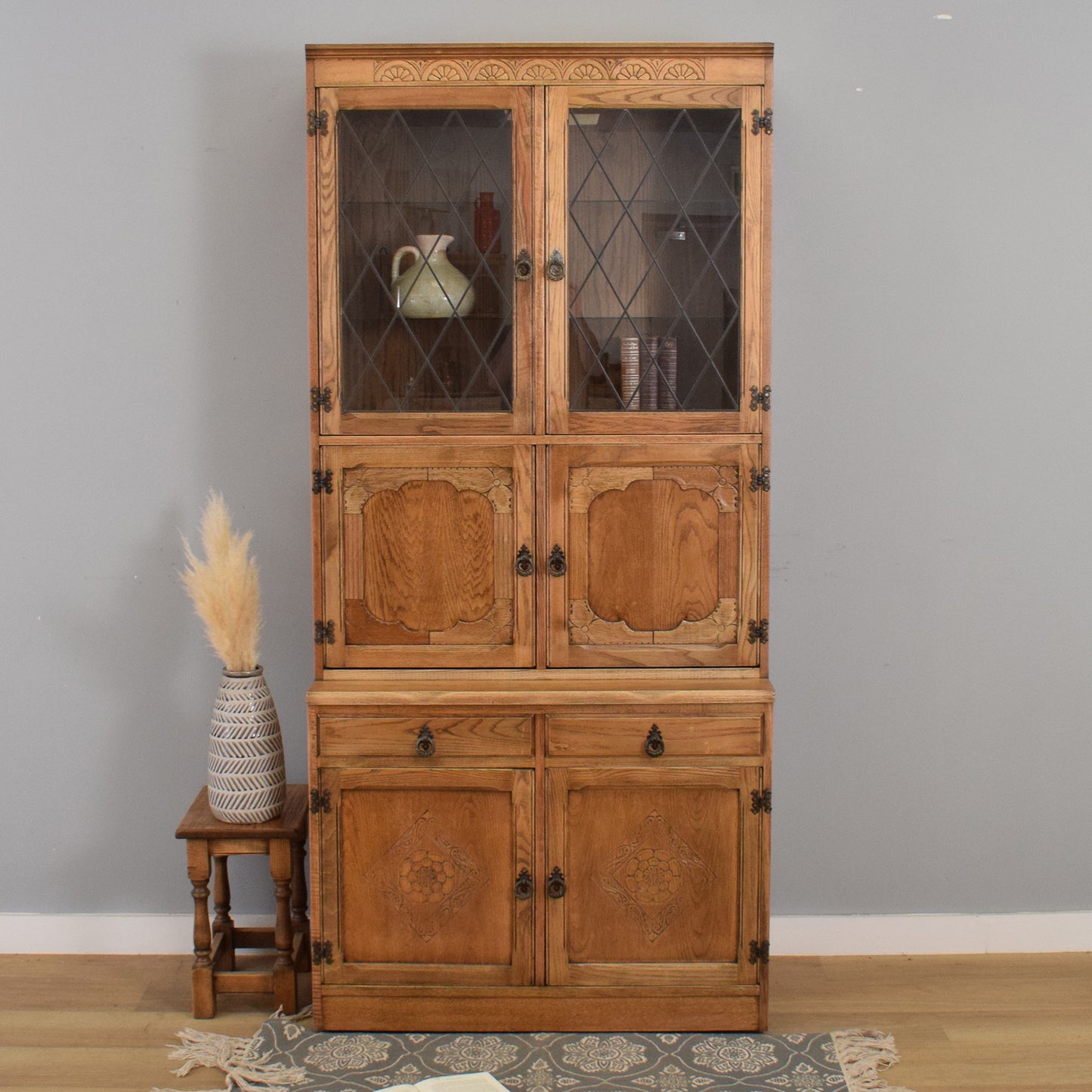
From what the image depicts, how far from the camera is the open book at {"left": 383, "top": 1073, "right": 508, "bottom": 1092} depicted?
2107 mm

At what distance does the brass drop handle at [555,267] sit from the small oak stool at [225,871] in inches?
53.3

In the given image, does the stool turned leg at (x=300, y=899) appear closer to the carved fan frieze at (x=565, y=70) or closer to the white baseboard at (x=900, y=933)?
the white baseboard at (x=900, y=933)

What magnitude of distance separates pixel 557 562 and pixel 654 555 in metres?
0.22

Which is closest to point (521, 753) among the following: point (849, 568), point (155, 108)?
point (849, 568)

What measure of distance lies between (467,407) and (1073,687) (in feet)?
5.71

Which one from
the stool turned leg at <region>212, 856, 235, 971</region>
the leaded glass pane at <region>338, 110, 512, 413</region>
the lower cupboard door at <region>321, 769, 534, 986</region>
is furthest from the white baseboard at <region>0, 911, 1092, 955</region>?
the leaded glass pane at <region>338, 110, 512, 413</region>

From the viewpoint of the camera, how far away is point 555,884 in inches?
96.3

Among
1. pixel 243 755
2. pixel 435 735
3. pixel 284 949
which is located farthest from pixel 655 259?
pixel 284 949

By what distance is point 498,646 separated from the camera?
2480 millimetres

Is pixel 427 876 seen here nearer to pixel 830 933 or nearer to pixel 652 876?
pixel 652 876

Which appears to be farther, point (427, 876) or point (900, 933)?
point (900, 933)

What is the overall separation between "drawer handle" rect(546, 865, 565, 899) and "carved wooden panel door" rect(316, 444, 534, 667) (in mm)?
455

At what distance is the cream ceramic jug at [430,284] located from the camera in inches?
95.3

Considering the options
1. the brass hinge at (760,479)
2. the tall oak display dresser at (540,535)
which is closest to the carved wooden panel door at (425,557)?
the tall oak display dresser at (540,535)
